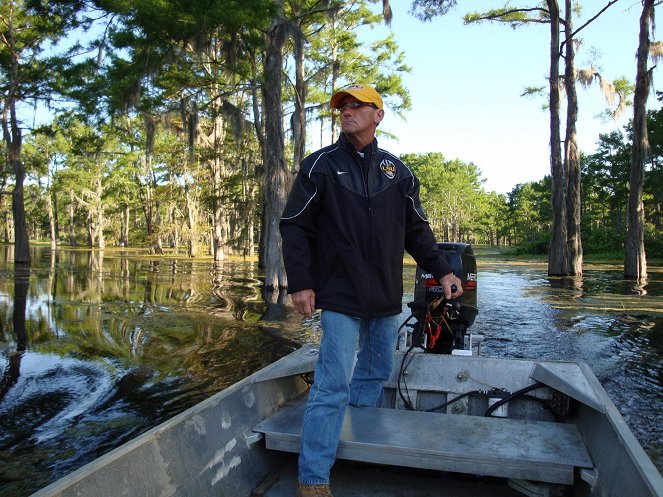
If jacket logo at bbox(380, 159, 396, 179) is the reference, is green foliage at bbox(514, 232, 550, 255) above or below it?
below

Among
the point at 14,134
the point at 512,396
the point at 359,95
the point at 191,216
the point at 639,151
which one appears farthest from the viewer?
the point at 191,216

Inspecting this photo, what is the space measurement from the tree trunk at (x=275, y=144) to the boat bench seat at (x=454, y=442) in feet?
43.0

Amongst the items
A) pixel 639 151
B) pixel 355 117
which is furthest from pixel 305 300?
pixel 639 151

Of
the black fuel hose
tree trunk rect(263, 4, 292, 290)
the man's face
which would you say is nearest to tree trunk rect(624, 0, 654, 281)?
tree trunk rect(263, 4, 292, 290)

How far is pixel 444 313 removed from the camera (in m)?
5.06

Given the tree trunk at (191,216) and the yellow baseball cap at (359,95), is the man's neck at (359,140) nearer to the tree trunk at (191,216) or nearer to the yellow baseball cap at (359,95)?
the yellow baseball cap at (359,95)

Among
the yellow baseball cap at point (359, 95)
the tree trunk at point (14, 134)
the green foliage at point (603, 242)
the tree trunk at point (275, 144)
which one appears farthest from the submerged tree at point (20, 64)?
the green foliage at point (603, 242)

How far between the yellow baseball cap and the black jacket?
0.68 feet

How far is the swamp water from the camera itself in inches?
188

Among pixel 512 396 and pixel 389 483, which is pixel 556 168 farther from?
pixel 389 483

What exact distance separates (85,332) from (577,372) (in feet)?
27.1

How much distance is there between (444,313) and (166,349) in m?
4.74

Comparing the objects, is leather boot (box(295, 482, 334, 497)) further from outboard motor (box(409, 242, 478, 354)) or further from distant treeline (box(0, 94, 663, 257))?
distant treeline (box(0, 94, 663, 257))

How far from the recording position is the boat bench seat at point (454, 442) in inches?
103
